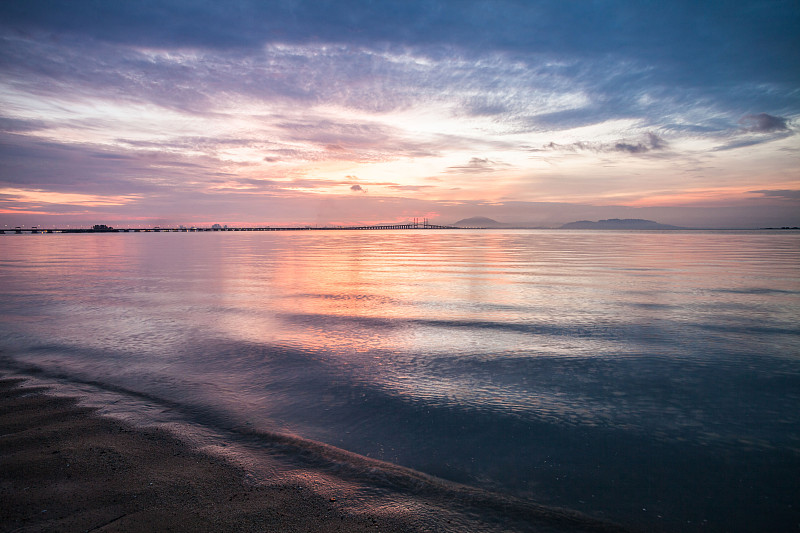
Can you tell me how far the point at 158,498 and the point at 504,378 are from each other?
18.8 feet

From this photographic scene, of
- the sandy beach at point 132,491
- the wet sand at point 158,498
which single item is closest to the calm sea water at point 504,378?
the wet sand at point 158,498

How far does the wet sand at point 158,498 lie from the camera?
409 cm

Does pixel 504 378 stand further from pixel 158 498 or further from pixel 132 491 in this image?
pixel 132 491

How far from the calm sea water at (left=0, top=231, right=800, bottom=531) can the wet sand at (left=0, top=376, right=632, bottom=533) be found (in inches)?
37.8

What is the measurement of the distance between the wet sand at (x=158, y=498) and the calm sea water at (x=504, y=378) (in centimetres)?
96

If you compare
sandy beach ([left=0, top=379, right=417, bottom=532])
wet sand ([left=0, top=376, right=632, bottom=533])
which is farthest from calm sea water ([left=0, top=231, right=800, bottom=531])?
sandy beach ([left=0, top=379, right=417, bottom=532])

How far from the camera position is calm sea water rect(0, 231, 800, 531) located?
523 centimetres

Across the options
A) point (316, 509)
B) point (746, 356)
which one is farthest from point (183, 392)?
point (746, 356)

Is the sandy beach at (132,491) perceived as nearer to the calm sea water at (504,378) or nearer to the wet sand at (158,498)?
the wet sand at (158,498)

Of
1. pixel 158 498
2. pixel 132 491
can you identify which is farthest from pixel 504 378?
pixel 132 491

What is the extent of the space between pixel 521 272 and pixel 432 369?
1806 centimetres

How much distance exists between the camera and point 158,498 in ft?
14.7

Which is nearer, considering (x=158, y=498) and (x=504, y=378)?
(x=158, y=498)

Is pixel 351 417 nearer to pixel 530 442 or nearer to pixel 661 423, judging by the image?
pixel 530 442
